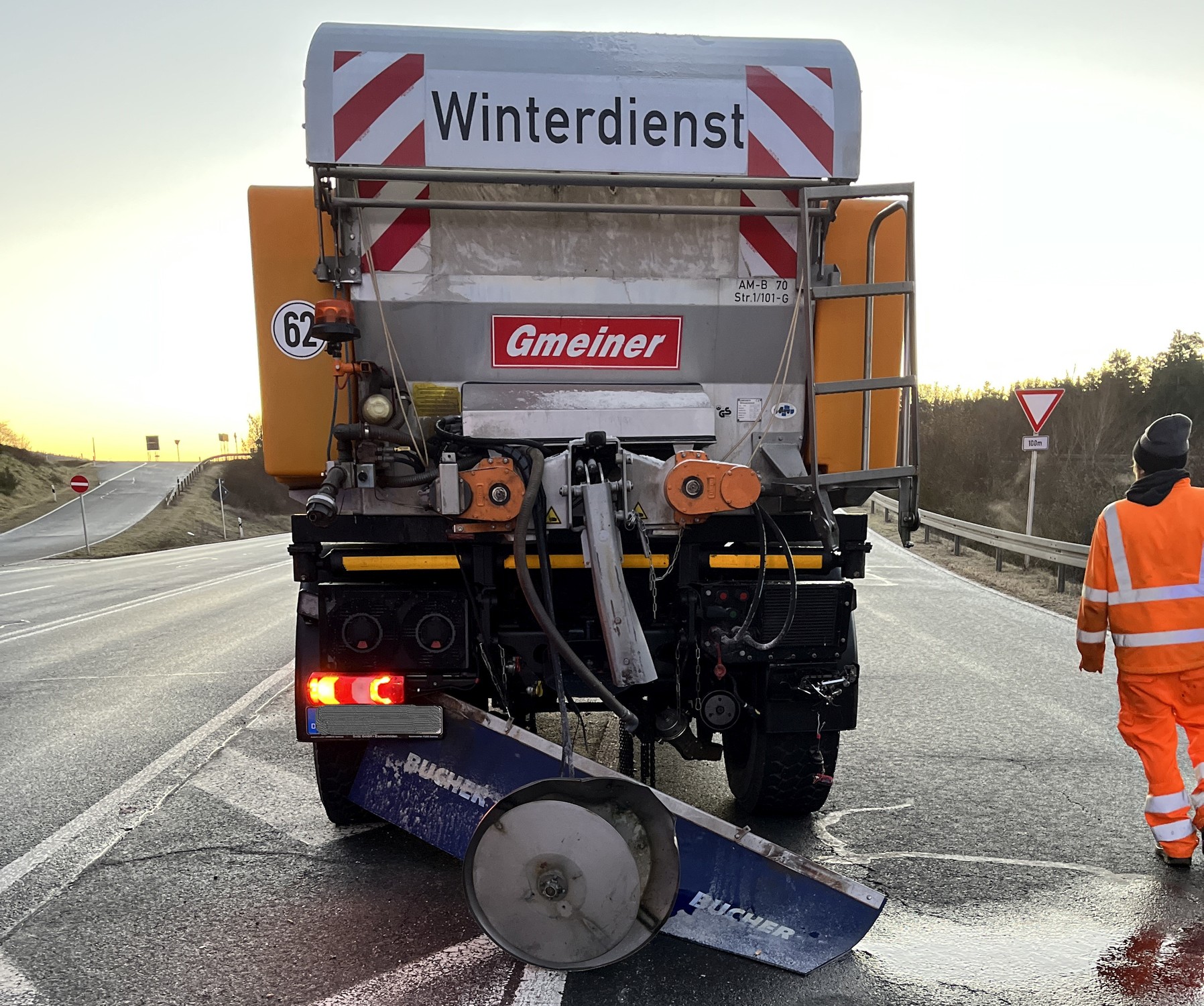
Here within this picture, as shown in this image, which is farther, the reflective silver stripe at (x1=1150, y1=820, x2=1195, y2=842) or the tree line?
the tree line

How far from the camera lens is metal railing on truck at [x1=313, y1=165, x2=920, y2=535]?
3.44 metres

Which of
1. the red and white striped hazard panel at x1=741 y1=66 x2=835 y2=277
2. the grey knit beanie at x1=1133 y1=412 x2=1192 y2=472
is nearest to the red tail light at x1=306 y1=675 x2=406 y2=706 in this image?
the red and white striped hazard panel at x1=741 y1=66 x2=835 y2=277

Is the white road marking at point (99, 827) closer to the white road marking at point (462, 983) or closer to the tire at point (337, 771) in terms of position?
the tire at point (337, 771)

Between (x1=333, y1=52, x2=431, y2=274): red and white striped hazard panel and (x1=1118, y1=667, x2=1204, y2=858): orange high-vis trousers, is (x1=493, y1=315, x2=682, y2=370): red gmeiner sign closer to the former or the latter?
(x1=333, y1=52, x2=431, y2=274): red and white striped hazard panel

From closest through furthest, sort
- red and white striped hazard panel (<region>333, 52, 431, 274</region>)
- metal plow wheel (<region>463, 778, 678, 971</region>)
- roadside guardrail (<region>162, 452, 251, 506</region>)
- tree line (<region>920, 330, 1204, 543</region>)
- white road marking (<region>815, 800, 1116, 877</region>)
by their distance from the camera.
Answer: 1. metal plow wheel (<region>463, 778, 678, 971</region>)
2. red and white striped hazard panel (<region>333, 52, 431, 274</region>)
3. white road marking (<region>815, 800, 1116, 877</region>)
4. tree line (<region>920, 330, 1204, 543</region>)
5. roadside guardrail (<region>162, 452, 251, 506</region>)

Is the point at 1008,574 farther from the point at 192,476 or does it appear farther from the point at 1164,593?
the point at 192,476

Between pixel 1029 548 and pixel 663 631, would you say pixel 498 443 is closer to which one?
pixel 663 631

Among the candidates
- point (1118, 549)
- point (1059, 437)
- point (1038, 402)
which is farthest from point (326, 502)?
point (1059, 437)

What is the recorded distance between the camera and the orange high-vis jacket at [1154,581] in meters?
3.69

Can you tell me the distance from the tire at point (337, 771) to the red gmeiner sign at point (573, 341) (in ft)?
5.65

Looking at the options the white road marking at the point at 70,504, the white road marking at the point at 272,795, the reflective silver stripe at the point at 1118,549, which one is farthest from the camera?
the white road marking at the point at 70,504

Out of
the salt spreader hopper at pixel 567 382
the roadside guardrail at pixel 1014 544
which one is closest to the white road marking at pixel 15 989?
the salt spreader hopper at pixel 567 382

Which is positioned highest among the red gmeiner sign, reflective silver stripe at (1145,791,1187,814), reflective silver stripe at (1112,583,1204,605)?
the red gmeiner sign

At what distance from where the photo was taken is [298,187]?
3.61 m
